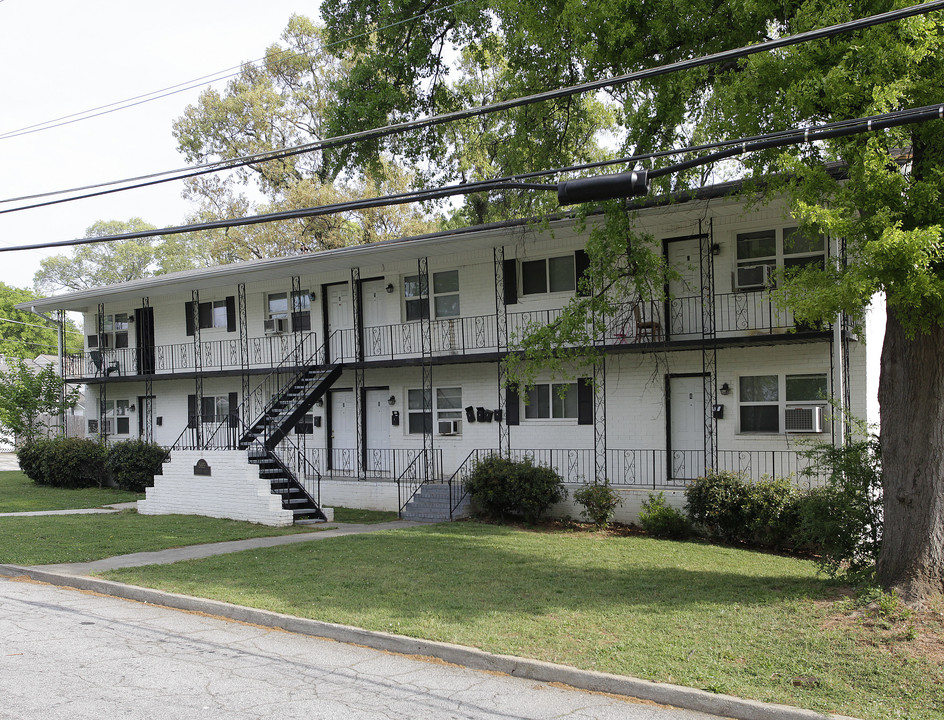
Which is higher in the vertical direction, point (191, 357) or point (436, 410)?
point (191, 357)

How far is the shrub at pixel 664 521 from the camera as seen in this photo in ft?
52.0

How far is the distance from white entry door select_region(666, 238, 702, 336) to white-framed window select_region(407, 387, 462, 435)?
20.4 ft

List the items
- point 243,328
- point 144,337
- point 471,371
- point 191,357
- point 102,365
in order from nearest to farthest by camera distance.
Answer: point 471,371 → point 243,328 → point 191,357 → point 144,337 → point 102,365

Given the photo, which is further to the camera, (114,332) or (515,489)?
(114,332)

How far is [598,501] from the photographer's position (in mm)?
17109

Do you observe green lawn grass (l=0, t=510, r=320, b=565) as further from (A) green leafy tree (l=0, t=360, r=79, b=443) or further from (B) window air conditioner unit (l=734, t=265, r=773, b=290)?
(A) green leafy tree (l=0, t=360, r=79, b=443)

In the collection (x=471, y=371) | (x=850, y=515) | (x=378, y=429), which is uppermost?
(x=471, y=371)

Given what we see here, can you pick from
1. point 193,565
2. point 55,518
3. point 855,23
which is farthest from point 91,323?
point 855,23

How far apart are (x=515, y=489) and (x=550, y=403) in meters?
3.41

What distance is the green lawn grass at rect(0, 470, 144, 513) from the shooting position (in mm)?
22016

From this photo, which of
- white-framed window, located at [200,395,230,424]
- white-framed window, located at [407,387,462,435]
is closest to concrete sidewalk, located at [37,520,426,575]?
white-framed window, located at [407,387,462,435]

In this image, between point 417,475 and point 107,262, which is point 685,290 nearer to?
point 417,475

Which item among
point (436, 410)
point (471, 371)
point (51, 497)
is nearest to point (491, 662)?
point (471, 371)

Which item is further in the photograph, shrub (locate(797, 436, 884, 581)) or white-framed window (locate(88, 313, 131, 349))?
white-framed window (locate(88, 313, 131, 349))
